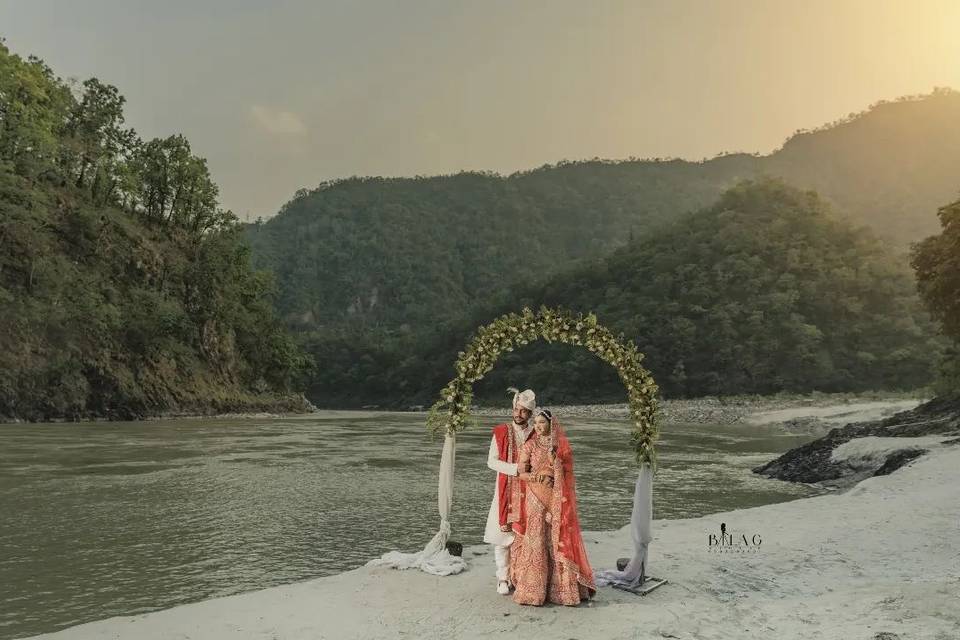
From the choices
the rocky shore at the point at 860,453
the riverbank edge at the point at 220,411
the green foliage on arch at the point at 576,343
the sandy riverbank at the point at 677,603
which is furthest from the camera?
the riverbank edge at the point at 220,411

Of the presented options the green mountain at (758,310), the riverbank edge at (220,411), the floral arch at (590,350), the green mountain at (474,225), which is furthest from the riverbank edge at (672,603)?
the green mountain at (474,225)

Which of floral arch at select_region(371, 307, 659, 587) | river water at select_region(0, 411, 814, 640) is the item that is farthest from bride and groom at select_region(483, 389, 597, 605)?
river water at select_region(0, 411, 814, 640)

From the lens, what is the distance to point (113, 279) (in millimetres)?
56375

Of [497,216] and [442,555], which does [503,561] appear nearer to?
[442,555]

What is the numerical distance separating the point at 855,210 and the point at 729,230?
62238 millimetres

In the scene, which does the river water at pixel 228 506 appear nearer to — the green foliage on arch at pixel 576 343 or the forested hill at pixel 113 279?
the green foliage on arch at pixel 576 343

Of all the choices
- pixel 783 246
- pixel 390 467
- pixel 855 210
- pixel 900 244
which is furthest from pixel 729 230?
pixel 390 467

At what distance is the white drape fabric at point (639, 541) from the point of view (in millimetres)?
8148

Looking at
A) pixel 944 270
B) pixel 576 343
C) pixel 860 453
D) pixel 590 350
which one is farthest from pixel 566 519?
pixel 944 270

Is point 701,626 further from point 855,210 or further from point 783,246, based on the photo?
point 855,210

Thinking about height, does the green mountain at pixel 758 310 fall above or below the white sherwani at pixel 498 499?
above

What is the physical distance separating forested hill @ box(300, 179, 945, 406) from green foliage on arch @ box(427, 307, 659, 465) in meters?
71.2

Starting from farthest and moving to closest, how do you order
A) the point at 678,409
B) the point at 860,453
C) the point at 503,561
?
the point at 678,409 → the point at 860,453 → the point at 503,561

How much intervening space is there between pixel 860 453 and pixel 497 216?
158 metres
